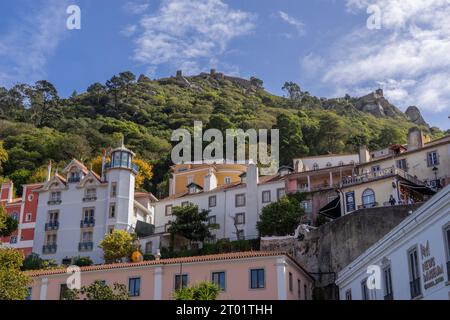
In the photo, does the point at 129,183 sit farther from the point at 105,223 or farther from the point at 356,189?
the point at 356,189

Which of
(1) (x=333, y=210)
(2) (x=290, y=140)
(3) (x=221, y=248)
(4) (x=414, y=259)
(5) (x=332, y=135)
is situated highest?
(5) (x=332, y=135)

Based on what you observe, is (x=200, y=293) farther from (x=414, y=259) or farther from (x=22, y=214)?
(x=22, y=214)

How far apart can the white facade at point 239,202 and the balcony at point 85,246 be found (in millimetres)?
8080

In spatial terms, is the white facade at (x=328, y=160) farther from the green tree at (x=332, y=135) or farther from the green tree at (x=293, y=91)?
the green tree at (x=293, y=91)

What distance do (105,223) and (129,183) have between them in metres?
5.27

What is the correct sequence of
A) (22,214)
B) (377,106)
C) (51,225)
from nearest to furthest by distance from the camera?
(51,225) → (22,214) → (377,106)

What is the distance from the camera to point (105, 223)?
6794 cm

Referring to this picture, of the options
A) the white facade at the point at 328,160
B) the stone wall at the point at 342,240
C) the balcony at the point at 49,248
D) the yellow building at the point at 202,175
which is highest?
the white facade at the point at 328,160

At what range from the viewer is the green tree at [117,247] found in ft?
196

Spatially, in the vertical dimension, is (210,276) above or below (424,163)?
below

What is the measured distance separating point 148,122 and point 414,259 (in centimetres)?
11779

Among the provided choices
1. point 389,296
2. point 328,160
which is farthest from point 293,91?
point 389,296

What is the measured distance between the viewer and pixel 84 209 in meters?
69.8

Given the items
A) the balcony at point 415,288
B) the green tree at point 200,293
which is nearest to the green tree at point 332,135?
the green tree at point 200,293
